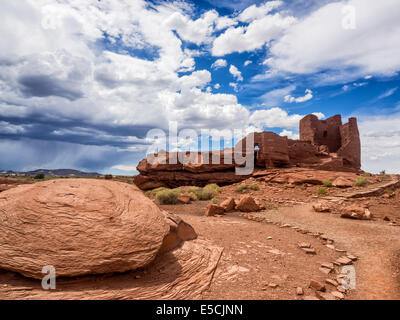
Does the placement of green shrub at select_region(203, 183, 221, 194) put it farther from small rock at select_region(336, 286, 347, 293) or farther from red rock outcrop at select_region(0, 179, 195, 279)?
small rock at select_region(336, 286, 347, 293)

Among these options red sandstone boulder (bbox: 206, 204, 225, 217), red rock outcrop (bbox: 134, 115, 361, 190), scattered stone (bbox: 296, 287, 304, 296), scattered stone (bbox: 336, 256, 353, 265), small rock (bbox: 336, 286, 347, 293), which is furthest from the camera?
red rock outcrop (bbox: 134, 115, 361, 190)

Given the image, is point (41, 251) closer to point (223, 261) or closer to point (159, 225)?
point (159, 225)

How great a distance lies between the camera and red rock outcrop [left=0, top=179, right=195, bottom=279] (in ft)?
10.1

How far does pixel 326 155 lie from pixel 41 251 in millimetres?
26218

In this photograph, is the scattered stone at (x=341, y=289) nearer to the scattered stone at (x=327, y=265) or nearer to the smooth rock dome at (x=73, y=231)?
the scattered stone at (x=327, y=265)

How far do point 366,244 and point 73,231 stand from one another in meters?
7.48

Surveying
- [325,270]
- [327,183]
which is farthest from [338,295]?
[327,183]

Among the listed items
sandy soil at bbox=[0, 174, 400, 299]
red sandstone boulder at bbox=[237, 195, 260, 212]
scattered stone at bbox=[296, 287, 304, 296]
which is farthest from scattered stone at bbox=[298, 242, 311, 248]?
red sandstone boulder at bbox=[237, 195, 260, 212]

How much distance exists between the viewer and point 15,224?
335 centimetres

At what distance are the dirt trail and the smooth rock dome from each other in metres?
3.86

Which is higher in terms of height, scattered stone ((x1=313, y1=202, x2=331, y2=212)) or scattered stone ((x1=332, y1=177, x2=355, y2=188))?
scattered stone ((x1=332, y1=177, x2=355, y2=188))

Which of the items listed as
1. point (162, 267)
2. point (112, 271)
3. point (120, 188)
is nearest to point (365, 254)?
point (162, 267)
